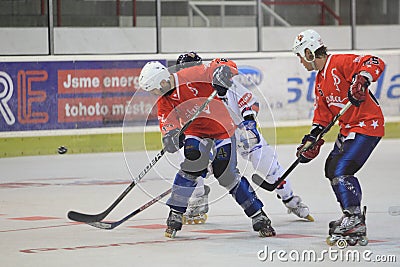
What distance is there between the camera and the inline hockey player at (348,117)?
20.7 feet

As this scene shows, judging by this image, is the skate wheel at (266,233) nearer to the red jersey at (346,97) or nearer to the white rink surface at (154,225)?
the white rink surface at (154,225)

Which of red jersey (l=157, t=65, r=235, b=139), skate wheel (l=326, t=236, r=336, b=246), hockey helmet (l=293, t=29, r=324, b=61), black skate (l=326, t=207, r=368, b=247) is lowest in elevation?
skate wheel (l=326, t=236, r=336, b=246)

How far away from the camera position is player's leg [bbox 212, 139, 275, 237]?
690 centimetres

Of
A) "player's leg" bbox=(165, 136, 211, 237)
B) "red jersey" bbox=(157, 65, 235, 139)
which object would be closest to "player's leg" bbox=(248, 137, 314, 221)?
"red jersey" bbox=(157, 65, 235, 139)

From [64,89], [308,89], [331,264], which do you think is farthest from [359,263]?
[308,89]

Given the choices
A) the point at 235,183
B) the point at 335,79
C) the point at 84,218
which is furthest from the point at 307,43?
the point at 84,218

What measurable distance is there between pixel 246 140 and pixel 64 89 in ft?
19.1

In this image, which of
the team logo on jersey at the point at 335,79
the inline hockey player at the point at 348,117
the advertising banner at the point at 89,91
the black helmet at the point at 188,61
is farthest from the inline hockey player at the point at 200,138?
the advertising banner at the point at 89,91

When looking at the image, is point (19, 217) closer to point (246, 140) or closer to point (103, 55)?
point (246, 140)

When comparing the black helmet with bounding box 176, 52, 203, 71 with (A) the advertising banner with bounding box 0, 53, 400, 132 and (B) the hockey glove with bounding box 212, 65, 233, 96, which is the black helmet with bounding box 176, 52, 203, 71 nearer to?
(B) the hockey glove with bounding box 212, 65, 233, 96

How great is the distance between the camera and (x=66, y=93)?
12.9m

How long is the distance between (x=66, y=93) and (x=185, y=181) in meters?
6.18

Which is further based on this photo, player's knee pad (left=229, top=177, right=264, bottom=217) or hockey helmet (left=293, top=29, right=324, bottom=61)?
player's knee pad (left=229, top=177, right=264, bottom=217)

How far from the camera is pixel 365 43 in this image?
15609 millimetres
